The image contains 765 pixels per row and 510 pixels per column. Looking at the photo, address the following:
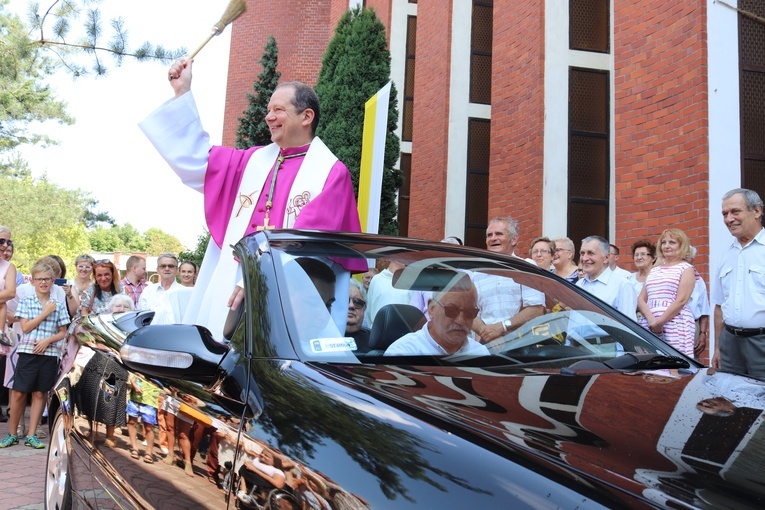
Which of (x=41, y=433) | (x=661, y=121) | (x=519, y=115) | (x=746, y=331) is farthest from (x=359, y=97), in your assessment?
(x=746, y=331)

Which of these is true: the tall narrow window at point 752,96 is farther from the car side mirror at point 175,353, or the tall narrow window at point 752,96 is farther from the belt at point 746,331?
the car side mirror at point 175,353

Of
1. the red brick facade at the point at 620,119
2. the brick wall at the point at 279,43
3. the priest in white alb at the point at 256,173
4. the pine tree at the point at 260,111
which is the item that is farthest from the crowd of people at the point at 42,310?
the brick wall at the point at 279,43

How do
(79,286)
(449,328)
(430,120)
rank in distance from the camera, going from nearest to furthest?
(449,328), (79,286), (430,120)

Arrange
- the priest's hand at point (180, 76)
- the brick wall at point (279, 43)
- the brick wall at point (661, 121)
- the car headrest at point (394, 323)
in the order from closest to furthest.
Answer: the car headrest at point (394, 323), the priest's hand at point (180, 76), the brick wall at point (661, 121), the brick wall at point (279, 43)

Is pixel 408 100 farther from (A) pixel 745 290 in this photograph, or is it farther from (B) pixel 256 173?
(B) pixel 256 173

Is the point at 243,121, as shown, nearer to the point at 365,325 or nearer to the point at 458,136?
the point at 458,136

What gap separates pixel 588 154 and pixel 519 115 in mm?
1073

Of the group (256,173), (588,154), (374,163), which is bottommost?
(256,173)

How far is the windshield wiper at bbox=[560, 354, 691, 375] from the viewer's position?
7.65 feet

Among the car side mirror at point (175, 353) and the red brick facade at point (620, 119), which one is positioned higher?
the red brick facade at point (620, 119)

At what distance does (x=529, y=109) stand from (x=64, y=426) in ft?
25.5

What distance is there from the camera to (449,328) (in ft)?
8.19

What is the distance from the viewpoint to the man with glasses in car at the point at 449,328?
7.73 ft

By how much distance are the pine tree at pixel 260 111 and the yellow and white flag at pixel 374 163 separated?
50.0 feet
